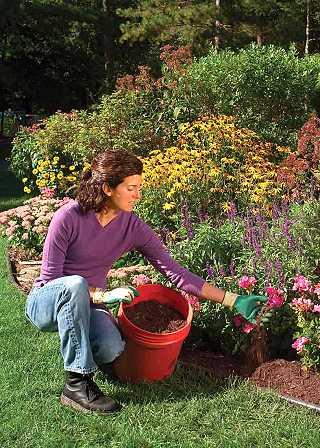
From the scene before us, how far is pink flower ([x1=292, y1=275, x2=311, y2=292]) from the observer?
3.61 m

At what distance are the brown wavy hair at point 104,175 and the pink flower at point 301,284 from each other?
3.29 ft

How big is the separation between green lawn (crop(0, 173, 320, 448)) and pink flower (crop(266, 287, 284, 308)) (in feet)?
1.45

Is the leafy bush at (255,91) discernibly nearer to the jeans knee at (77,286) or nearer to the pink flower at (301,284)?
the pink flower at (301,284)

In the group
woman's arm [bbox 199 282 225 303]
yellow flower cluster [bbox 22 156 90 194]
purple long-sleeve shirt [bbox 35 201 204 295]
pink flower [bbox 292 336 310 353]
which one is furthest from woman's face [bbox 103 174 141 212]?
yellow flower cluster [bbox 22 156 90 194]

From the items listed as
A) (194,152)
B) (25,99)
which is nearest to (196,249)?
(194,152)

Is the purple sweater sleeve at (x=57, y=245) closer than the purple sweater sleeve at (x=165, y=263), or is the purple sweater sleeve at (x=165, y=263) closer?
the purple sweater sleeve at (x=57, y=245)

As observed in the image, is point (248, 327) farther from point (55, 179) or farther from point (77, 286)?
point (55, 179)

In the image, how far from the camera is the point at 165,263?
3637 mm

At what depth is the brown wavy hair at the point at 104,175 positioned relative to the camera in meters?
3.34

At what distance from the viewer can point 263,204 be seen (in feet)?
20.0

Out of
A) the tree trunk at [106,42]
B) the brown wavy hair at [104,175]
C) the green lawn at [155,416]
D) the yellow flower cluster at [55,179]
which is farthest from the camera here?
the tree trunk at [106,42]

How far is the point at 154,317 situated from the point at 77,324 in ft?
1.96

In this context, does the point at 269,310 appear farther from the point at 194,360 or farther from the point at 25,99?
the point at 25,99

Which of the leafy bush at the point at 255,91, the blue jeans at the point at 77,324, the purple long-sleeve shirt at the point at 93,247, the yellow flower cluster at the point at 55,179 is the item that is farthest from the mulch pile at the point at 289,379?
the leafy bush at the point at 255,91
